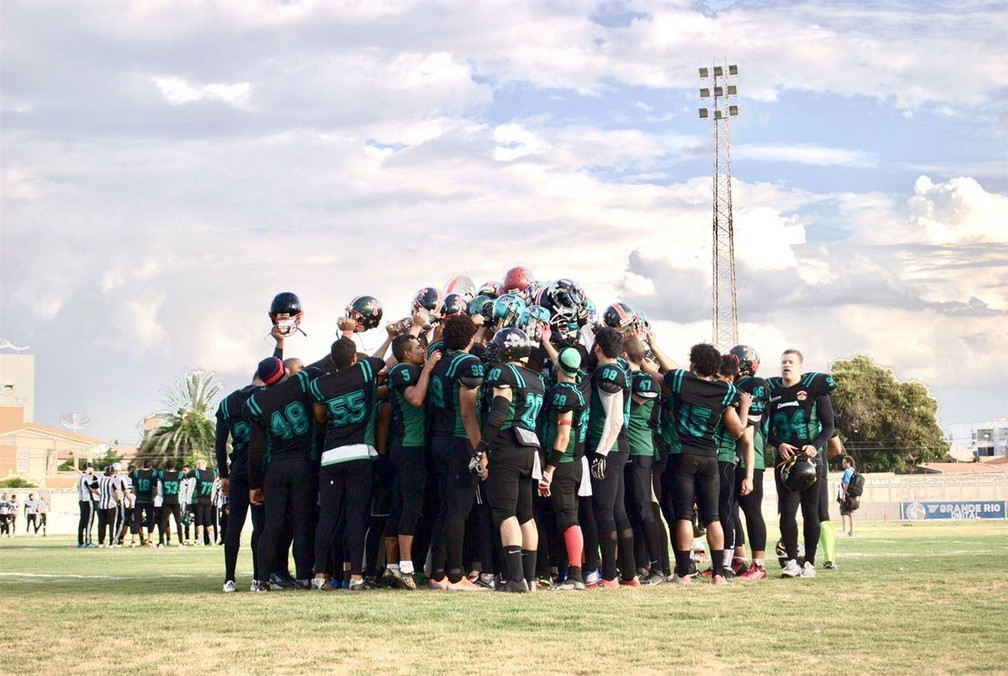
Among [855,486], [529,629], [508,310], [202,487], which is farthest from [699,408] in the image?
[202,487]

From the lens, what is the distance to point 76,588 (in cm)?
1218

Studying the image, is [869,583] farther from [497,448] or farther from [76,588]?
[76,588]

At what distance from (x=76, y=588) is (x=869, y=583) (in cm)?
752

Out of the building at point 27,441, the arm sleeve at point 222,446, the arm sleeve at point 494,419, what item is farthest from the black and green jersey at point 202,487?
the building at point 27,441

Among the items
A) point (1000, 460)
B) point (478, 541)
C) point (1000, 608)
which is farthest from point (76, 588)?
point (1000, 460)

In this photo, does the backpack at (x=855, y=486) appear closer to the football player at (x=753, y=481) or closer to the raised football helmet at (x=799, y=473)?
the football player at (x=753, y=481)

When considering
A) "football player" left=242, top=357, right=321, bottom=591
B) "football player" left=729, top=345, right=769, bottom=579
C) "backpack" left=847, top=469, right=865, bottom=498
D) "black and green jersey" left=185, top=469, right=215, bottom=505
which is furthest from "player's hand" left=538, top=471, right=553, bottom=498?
"black and green jersey" left=185, top=469, right=215, bottom=505

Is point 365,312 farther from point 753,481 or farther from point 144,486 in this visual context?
point 144,486

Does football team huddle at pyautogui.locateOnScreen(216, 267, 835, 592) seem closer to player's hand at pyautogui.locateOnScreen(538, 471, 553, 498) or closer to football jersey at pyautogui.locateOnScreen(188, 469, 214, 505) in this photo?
player's hand at pyautogui.locateOnScreen(538, 471, 553, 498)

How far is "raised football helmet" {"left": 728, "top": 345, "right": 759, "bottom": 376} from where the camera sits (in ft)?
41.5

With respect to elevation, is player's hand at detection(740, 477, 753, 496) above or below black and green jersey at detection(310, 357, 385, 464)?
below

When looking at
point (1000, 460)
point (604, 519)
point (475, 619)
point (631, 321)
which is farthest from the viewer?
point (1000, 460)

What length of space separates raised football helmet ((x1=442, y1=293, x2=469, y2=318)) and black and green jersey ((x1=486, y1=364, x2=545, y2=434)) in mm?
1544

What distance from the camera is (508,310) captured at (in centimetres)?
1134
